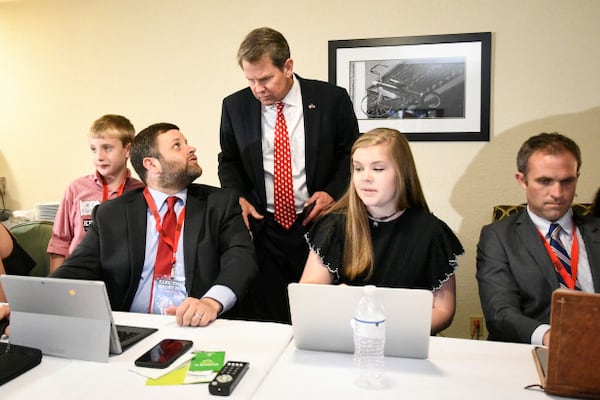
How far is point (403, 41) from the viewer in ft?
10.3

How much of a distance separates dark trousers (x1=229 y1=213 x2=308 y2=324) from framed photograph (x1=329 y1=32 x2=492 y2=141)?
3.48 feet

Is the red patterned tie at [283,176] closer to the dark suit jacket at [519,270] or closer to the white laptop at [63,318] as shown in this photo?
the dark suit jacket at [519,270]

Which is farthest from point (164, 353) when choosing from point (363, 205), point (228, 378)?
point (363, 205)

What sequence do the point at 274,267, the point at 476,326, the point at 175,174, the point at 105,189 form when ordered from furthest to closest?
the point at 476,326
the point at 105,189
the point at 274,267
the point at 175,174

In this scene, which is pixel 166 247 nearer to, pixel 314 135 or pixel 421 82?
pixel 314 135

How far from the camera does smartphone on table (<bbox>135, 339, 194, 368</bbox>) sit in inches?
55.3

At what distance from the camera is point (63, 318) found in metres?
1.47

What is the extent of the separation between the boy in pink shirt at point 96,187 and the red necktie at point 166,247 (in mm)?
667

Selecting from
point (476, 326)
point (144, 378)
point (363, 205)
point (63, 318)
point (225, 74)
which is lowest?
point (476, 326)

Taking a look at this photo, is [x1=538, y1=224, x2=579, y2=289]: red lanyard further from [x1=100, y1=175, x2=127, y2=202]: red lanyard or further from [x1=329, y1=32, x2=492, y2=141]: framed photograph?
[x1=100, y1=175, x2=127, y2=202]: red lanyard

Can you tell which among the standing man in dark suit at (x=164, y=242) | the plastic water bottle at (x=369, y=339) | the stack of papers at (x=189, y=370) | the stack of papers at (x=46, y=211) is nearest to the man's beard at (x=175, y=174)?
the standing man in dark suit at (x=164, y=242)

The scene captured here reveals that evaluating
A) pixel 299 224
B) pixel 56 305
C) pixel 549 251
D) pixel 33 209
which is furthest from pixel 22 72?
pixel 549 251

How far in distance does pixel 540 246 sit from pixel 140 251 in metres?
1.59

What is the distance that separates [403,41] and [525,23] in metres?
0.69
